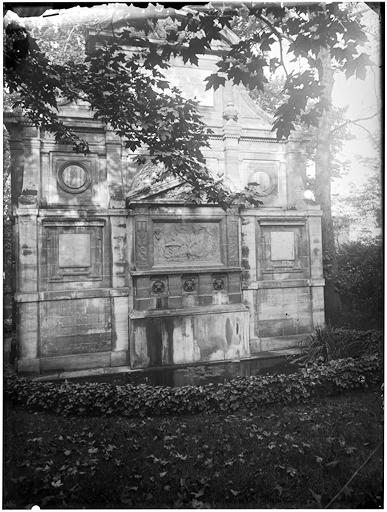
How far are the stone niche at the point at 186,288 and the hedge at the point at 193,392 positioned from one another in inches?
19.0

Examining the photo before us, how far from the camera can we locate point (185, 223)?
4590mm

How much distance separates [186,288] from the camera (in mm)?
4379

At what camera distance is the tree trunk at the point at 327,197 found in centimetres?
366

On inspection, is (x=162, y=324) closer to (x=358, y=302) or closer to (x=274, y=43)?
(x=358, y=302)

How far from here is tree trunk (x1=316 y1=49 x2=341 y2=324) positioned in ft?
12.0

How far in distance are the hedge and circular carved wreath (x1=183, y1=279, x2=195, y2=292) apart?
4.06ft

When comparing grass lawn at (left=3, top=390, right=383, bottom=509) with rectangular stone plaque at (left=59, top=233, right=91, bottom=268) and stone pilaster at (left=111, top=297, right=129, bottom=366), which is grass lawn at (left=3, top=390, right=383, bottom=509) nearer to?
stone pilaster at (left=111, top=297, right=129, bottom=366)

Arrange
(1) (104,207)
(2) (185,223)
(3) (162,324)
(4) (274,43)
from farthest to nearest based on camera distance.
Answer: (2) (185,223) < (3) (162,324) < (1) (104,207) < (4) (274,43)

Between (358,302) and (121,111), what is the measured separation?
356 centimetres

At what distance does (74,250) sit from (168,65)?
2.35 m

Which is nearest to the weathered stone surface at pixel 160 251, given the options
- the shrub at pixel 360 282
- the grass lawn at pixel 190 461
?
the shrub at pixel 360 282

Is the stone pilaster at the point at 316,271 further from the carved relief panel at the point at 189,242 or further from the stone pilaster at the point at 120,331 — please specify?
the stone pilaster at the point at 120,331

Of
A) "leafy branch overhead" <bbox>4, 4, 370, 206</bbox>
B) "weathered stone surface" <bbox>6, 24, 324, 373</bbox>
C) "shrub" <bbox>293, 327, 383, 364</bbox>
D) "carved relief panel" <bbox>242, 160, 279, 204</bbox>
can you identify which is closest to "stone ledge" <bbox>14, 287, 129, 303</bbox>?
"weathered stone surface" <bbox>6, 24, 324, 373</bbox>

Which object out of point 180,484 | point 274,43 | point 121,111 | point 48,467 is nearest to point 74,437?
point 48,467
